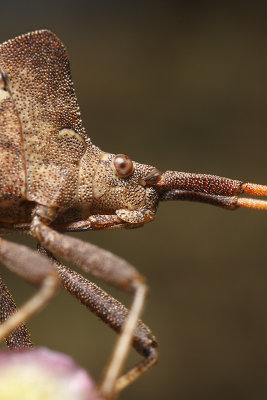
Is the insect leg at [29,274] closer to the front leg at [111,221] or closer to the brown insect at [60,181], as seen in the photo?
the brown insect at [60,181]

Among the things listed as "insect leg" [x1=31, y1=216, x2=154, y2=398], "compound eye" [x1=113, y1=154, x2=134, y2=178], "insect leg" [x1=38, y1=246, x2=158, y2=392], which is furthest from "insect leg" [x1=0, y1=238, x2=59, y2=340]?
"compound eye" [x1=113, y1=154, x2=134, y2=178]

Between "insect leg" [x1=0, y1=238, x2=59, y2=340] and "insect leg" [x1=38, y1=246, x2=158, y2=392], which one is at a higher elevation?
"insect leg" [x1=0, y1=238, x2=59, y2=340]

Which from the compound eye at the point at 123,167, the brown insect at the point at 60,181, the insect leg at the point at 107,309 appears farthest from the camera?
the compound eye at the point at 123,167

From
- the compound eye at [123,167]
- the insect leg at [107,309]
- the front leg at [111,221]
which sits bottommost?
the insect leg at [107,309]

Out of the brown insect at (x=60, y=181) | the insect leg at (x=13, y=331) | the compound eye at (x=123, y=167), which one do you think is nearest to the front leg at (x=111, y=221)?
the brown insect at (x=60, y=181)

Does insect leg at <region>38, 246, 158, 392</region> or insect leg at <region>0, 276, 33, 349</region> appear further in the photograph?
insect leg at <region>0, 276, 33, 349</region>

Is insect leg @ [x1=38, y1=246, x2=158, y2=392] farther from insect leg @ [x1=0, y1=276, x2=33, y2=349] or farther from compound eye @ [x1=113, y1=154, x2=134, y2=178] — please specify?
compound eye @ [x1=113, y1=154, x2=134, y2=178]
